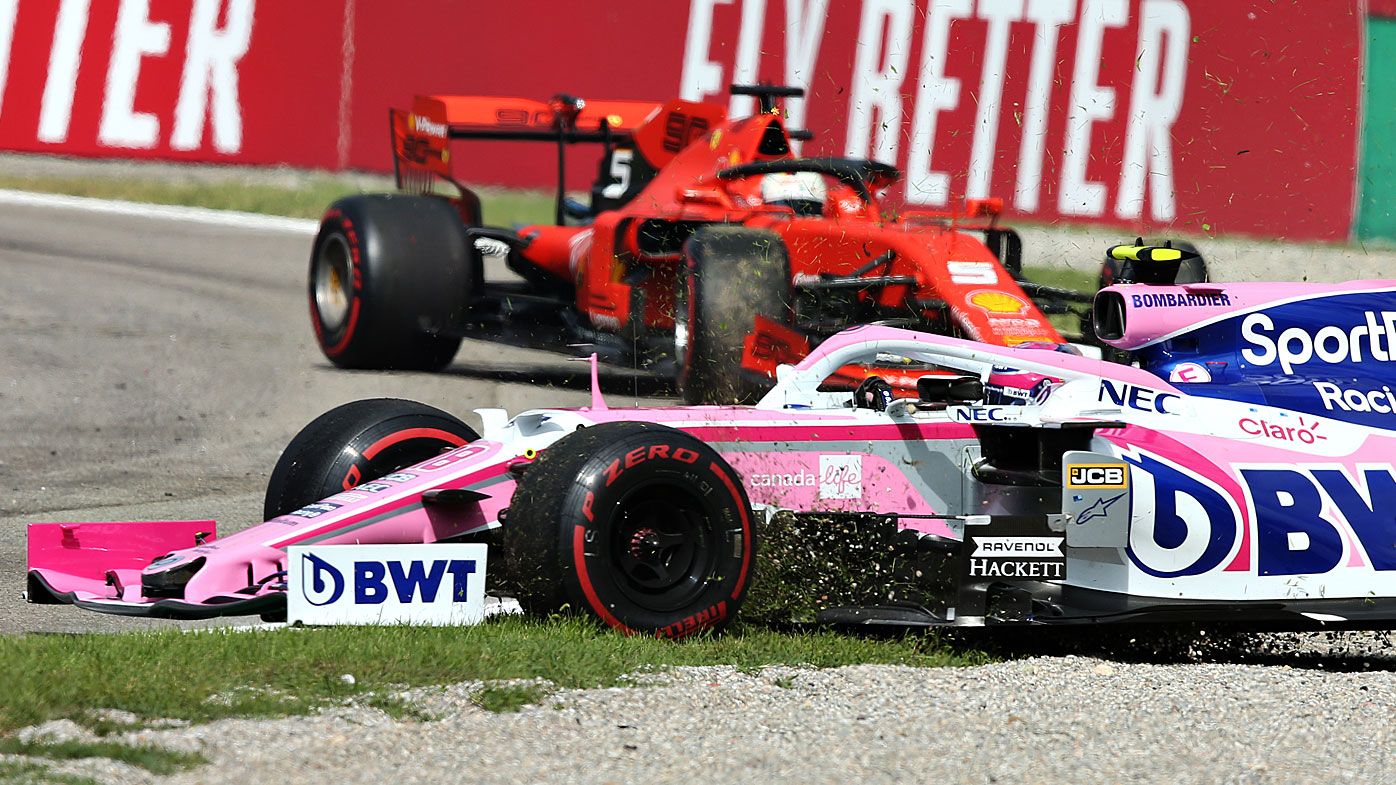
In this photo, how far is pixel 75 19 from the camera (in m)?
20.6

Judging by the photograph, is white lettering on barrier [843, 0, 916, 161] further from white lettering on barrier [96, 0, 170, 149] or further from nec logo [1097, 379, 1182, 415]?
nec logo [1097, 379, 1182, 415]

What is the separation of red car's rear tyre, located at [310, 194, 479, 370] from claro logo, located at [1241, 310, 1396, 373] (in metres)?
7.14

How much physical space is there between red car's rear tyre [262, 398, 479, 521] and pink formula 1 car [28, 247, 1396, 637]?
0.03 feet

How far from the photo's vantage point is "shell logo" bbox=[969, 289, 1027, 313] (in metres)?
10.0

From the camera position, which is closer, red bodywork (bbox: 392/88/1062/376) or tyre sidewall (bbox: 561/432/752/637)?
tyre sidewall (bbox: 561/432/752/637)

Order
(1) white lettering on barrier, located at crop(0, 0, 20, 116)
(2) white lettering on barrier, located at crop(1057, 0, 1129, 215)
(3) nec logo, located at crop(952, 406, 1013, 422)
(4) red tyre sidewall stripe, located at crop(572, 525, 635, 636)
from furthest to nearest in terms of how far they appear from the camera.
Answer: (1) white lettering on barrier, located at crop(0, 0, 20, 116) → (2) white lettering on barrier, located at crop(1057, 0, 1129, 215) → (3) nec logo, located at crop(952, 406, 1013, 422) → (4) red tyre sidewall stripe, located at crop(572, 525, 635, 636)

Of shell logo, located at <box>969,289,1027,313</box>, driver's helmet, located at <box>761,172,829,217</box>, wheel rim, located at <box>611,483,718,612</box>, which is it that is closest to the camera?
wheel rim, located at <box>611,483,718,612</box>

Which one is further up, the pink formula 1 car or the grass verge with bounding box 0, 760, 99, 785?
the pink formula 1 car

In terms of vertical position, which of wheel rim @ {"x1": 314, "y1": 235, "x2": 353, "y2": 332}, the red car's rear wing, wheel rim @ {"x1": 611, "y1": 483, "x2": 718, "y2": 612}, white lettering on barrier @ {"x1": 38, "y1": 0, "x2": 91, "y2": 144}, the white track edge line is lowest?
wheel rim @ {"x1": 611, "y1": 483, "x2": 718, "y2": 612}

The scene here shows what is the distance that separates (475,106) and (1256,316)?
26.6ft

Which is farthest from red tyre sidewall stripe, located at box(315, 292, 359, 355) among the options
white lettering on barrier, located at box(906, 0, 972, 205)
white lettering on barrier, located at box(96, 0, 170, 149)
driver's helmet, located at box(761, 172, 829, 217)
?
white lettering on barrier, located at box(96, 0, 170, 149)

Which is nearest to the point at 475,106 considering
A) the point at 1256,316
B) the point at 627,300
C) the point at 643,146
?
the point at 643,146

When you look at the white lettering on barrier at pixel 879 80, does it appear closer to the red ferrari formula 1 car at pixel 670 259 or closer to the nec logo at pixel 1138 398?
the red ferrari formula 1 car at pixel 670 259

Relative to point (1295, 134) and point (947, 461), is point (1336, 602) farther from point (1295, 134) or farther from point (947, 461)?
point (1295, 134)
